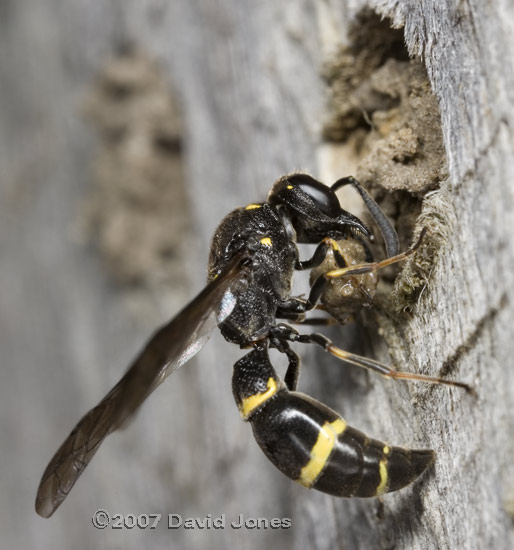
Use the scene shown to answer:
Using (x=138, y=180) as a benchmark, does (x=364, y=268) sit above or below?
below

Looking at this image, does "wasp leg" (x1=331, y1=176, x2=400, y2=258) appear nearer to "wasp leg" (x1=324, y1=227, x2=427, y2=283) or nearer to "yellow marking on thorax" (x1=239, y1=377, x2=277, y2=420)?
"wasp leg" (x1=324, y1=227, x2=427, y2=283)

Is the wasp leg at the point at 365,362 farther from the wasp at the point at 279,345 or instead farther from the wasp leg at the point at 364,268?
the wasp leg at the point at 364,268

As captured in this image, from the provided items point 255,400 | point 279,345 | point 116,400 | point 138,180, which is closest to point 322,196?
point 279,345

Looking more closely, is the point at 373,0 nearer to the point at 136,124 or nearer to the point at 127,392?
the point at 127,392

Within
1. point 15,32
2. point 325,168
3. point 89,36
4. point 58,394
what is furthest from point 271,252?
point 15,32

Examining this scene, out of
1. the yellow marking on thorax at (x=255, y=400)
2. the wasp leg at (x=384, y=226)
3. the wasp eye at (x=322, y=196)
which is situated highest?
the wasp eye at (x=322, y=196)

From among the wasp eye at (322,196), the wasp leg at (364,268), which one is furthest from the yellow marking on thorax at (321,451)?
the wasp eye at (322,196)

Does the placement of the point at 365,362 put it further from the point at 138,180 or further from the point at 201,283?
the point at 138,180

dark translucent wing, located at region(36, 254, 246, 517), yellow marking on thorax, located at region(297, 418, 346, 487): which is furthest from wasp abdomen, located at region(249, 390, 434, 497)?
dark translucent wing, located at region(36, 254, 246, 517)
